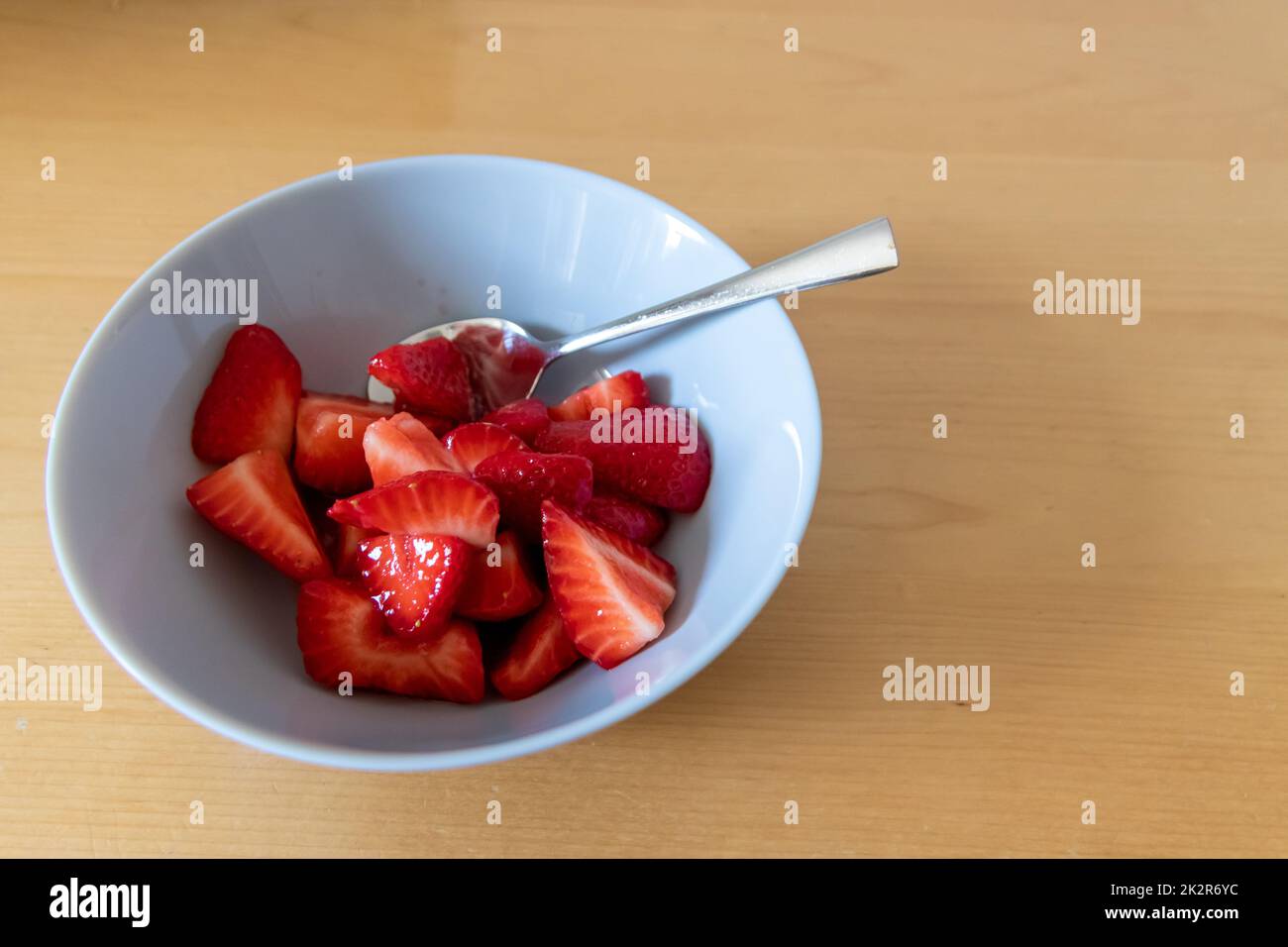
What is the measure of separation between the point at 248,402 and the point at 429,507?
0.60 feet

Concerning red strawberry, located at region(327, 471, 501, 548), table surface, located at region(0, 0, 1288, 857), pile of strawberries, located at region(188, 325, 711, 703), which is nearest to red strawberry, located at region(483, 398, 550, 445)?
pile of strawberries, located at region(188, 325, 711, 703)

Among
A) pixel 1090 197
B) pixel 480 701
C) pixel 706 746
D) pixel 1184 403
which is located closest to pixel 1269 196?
pixel 1090 197

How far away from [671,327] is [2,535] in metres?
0.54

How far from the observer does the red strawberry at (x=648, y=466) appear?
72 centimetres

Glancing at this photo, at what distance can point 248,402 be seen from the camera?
0.72 meters

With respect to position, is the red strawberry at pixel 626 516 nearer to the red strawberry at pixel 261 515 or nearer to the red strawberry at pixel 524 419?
the red strawberry at pixel 524 419

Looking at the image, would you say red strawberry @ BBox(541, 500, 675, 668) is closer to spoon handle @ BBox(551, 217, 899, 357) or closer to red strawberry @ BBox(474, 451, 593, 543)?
red strawberry @ BBox(474, 451, 593, 543)

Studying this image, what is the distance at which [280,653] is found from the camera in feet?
2.16

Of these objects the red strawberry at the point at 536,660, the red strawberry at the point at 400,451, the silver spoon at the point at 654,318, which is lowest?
the red strawberry at the point at 536,660

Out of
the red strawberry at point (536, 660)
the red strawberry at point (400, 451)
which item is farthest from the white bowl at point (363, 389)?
the red strawberry at point (400, 451)

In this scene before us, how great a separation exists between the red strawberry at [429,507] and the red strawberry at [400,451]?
0.03 meters

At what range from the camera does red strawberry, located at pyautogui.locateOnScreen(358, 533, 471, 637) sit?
629 millimetres

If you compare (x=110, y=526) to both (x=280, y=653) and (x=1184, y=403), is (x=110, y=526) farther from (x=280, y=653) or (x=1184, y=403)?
(x=1184, y=403)

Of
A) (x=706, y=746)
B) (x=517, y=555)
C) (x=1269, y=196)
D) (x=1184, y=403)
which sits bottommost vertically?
(x=706, y=746)
